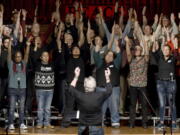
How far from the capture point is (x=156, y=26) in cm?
1168

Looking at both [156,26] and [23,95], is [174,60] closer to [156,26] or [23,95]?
[156,26]

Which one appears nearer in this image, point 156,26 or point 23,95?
point 23,95

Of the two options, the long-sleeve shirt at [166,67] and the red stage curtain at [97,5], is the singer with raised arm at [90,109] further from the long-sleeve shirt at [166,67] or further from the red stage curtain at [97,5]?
the red stage curtain at [97,5]

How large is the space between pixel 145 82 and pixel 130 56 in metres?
0.62

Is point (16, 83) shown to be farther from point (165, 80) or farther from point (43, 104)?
point (165, 80)

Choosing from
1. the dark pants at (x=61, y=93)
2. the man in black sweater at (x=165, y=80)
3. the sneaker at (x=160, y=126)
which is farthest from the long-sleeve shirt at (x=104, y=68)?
the sneaker at (x=160, y=126)

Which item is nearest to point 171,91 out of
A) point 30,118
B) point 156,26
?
point 156,26

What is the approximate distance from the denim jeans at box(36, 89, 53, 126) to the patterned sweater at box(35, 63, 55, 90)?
10 cm

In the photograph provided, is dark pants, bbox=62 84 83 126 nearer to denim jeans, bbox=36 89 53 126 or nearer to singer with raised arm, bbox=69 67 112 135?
denim jeans, bbox=36 89 53 126

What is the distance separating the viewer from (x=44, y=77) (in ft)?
33.7

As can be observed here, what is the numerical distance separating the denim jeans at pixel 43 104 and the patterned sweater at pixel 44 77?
10cm

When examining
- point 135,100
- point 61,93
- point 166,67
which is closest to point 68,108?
point 61,93

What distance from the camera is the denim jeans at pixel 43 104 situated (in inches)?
403

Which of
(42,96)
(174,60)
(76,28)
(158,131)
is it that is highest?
(76,28)
